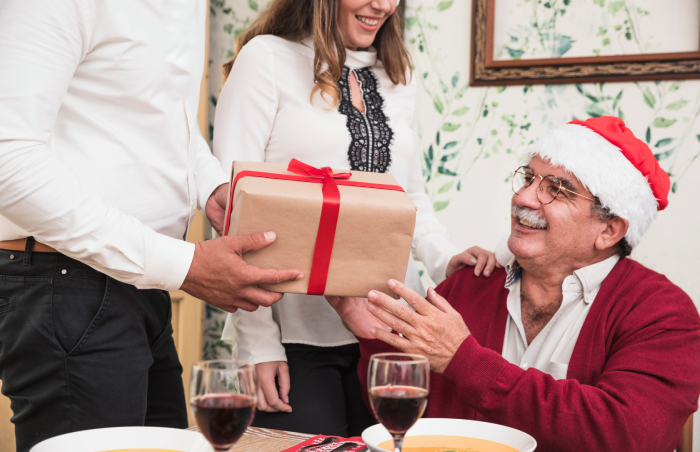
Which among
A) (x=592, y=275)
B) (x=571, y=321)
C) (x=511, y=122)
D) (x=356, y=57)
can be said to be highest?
(x=356, y=57)

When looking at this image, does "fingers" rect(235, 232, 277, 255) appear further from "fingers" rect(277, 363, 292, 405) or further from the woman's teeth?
the woman's teeth

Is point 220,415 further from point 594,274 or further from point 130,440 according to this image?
point 594,274

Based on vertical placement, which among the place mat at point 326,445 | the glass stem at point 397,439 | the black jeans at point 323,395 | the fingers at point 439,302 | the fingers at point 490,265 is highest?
the fingers at point 490,265

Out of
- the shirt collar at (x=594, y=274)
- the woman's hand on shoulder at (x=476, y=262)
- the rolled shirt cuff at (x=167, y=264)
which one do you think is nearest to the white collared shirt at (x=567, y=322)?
the shirt collar at (x=594, y=274)

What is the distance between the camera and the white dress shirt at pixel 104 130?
908mm

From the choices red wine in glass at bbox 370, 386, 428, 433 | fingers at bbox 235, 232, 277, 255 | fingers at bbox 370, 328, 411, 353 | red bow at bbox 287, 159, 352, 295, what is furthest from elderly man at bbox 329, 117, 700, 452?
red wine in glass at bbox 370, 386, 428, 433

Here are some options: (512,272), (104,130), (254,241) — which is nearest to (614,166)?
(512,272)

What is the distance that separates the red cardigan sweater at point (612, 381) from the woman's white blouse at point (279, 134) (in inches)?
17.0

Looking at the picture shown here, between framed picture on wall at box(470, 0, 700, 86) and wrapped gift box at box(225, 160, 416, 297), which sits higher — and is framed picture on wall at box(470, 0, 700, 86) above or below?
above

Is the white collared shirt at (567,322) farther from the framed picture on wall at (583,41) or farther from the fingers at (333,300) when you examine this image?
the framed picture on wall at (583,41)

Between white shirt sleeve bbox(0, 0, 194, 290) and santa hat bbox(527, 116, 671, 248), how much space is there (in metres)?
0.94

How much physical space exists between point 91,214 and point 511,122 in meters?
1.72

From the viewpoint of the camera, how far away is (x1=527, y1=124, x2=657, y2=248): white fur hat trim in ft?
4.40

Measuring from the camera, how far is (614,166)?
1353 millimetres
